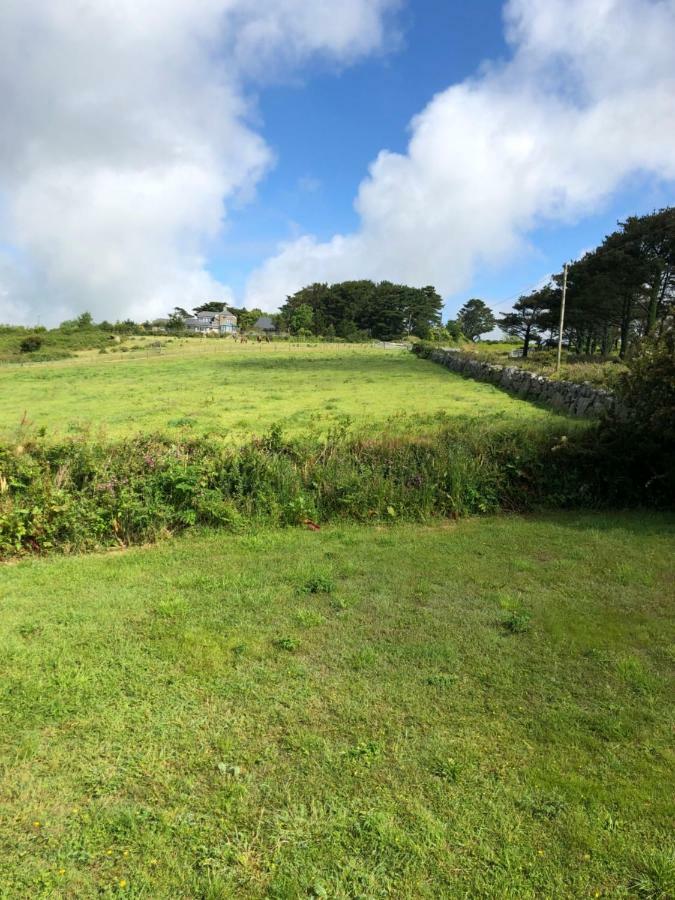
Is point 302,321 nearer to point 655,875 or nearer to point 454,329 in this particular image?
point 454,329

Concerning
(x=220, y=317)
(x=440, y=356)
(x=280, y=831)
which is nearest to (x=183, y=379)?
(x=440, y=356)

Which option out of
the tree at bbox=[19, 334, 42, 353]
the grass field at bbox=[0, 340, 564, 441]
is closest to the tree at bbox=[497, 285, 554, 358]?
the grass field at bbox=[0, 340, 564, 441]

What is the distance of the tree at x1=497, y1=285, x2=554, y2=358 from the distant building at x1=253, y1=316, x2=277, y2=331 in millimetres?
77081

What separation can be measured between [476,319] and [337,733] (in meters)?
119

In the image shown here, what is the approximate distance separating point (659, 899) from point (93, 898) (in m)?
2.61

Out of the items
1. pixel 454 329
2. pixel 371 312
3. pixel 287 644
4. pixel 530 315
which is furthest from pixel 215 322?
pixel 287 644

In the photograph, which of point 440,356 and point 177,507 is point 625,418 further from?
point 440,356

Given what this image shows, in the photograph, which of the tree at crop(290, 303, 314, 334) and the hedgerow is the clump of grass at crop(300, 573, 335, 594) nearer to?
the hedgerow

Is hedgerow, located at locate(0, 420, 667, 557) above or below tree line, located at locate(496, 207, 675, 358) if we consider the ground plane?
below

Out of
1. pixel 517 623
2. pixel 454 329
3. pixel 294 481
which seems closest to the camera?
pixel 517 623

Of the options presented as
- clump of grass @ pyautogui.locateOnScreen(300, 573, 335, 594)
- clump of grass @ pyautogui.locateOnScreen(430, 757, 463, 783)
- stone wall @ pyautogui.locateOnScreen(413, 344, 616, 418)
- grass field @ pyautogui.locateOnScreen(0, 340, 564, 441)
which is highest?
stone wall @ pyautogui.locateOnScreen(413, 344, 616, 418)

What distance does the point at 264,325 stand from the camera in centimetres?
11681

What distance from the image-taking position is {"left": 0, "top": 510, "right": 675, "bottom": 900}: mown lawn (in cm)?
258

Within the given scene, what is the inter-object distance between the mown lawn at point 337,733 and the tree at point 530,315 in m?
36.2
